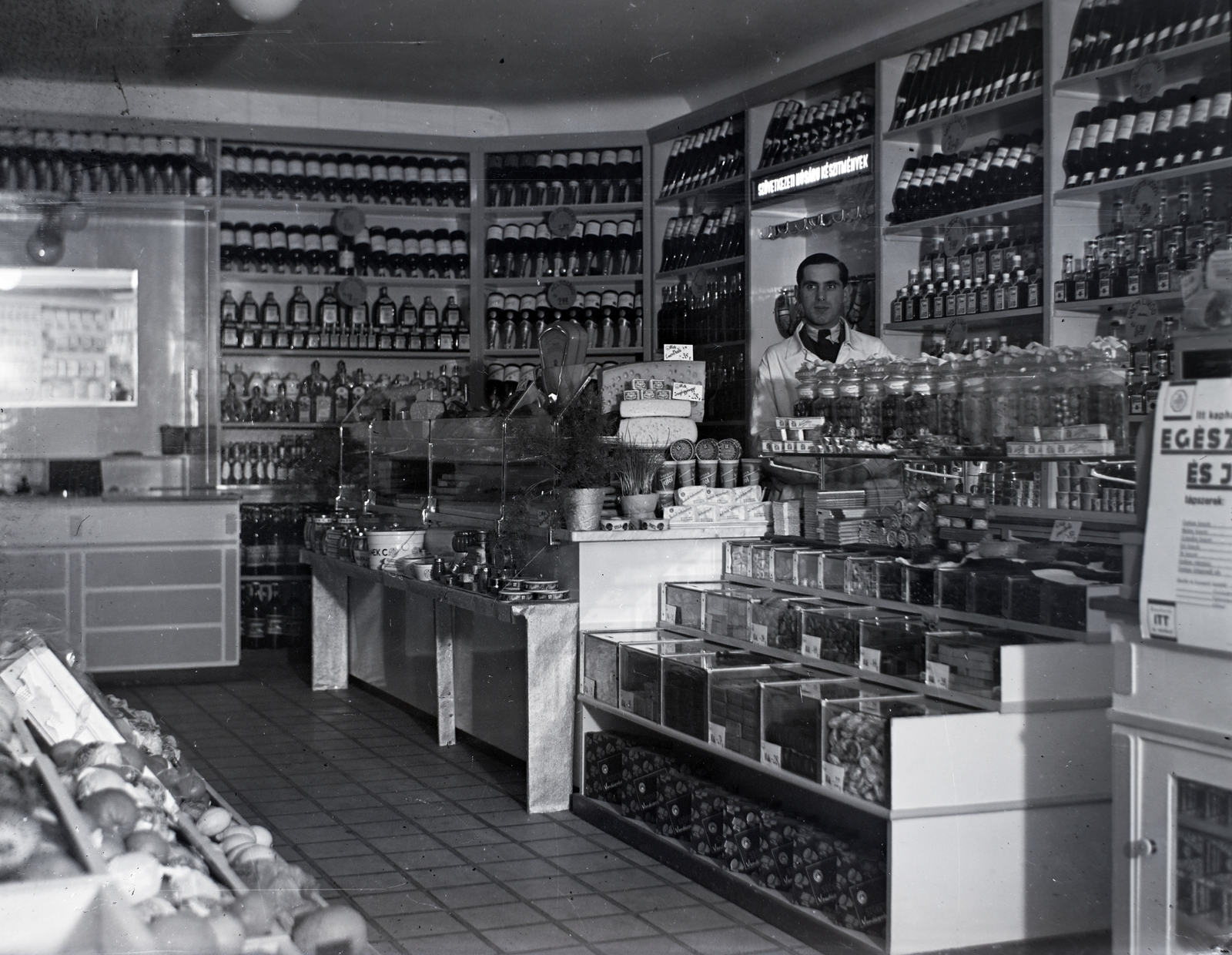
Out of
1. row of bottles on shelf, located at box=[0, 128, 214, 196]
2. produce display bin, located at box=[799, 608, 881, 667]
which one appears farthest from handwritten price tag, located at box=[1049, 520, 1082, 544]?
row of bottles on shelf, located at box=[0, 128, 214, 196]

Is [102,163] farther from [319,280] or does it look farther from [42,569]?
[42,569]

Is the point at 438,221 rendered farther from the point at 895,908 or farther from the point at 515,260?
the point at 895,908

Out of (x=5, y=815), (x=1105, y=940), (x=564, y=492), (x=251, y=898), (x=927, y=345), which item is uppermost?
(x=927, y=345)

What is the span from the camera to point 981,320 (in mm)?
4375

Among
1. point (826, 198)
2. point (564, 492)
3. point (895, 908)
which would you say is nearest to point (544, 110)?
point (826, 198)

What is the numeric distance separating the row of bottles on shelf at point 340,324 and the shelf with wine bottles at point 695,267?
1.27 meters

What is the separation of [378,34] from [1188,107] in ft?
11.7

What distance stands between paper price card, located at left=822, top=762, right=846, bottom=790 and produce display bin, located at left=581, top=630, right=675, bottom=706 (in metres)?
1.01

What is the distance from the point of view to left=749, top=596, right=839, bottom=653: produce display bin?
3.21m

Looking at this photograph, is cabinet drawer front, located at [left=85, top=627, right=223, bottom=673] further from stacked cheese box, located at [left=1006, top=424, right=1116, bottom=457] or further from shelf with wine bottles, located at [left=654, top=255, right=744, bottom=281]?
stacked cheese box, located at [left=1006, top=424, right=1116, bottom=457]

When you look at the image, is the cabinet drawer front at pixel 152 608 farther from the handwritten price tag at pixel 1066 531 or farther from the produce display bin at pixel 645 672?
the handwritten price tag at pixel 1066 531

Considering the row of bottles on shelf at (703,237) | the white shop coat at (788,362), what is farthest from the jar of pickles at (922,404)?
the row of bottles on shelf at (703,237)

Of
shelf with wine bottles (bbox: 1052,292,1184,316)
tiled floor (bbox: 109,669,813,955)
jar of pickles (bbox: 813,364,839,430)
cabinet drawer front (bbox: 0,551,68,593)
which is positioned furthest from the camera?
cabinet drawer front (bbox: 0,551,68,593)

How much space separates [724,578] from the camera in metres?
3.87
